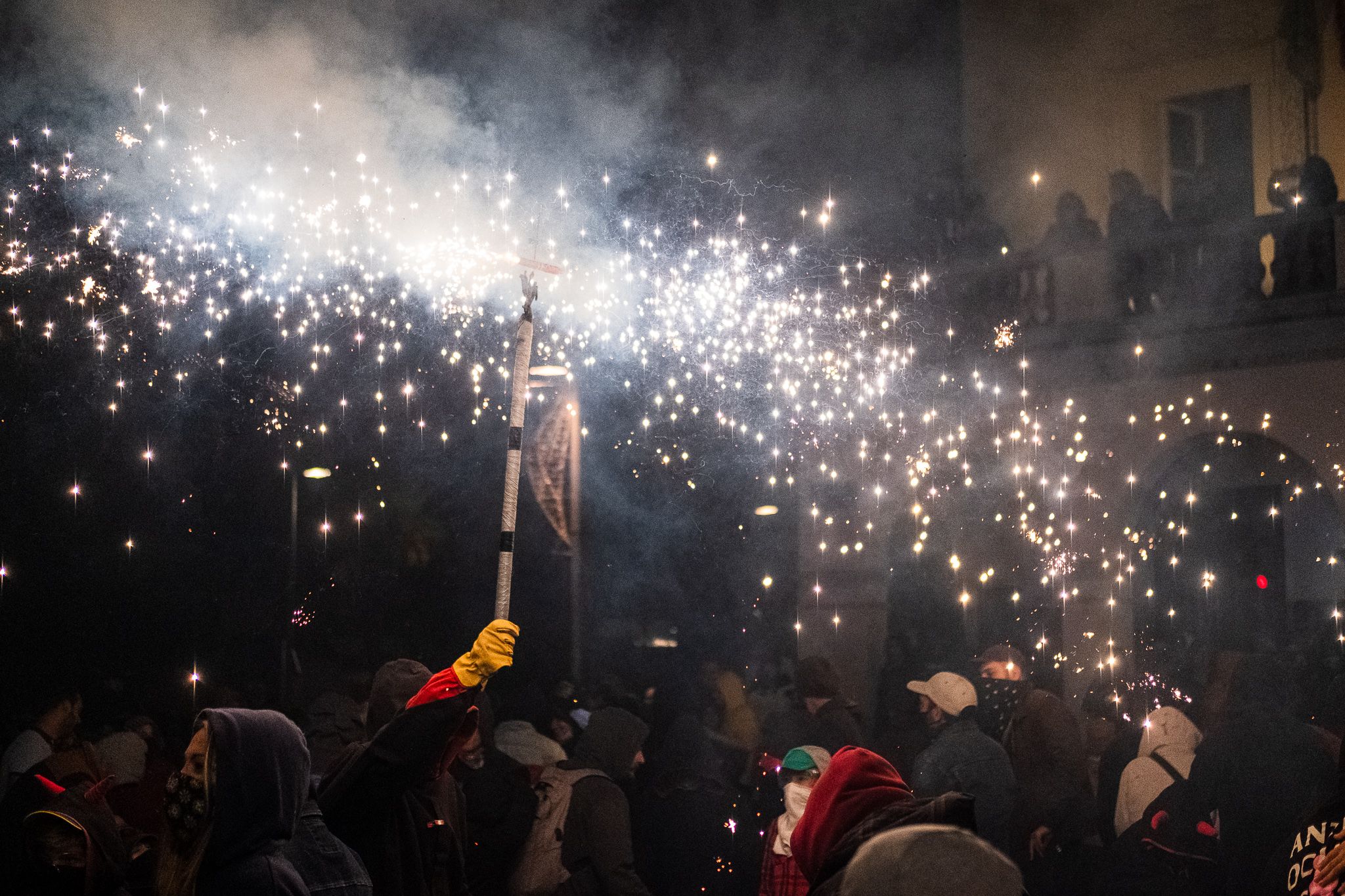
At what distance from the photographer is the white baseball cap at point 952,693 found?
671 cm

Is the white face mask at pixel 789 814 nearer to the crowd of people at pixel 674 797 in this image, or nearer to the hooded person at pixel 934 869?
the crowd of people at pixel 674 797

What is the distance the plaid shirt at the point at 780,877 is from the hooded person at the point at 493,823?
1445 millimetres

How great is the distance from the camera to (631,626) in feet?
40.9

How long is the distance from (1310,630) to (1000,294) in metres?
4.50

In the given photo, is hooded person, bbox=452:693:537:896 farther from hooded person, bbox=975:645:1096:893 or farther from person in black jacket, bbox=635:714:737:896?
hooded person, bbox=975:645:1096:893

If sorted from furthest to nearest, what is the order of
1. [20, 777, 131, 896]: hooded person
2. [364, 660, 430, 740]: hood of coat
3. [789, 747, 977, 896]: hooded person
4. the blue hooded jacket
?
[364, 660, 430, 740]: hood of coat, [20, 777, 131, 896]: hooded person, the blue hooded jacket, [789, 747, 977, 896]: hooded person

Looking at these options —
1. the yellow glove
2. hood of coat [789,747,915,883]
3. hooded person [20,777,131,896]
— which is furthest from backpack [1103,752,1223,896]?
hooded person [20,777,131,896]

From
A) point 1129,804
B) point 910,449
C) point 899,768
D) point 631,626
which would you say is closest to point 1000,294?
point 910,449

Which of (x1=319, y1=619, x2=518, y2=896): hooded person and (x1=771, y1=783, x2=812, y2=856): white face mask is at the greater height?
(x1=319, y1=619, x2=518, y2=896): hooded person

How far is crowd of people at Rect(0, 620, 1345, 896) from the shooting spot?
290 centimetres

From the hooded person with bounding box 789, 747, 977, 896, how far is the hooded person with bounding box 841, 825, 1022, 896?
28.9 inches

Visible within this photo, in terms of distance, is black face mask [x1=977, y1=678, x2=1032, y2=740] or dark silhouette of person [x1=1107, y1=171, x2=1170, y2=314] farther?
dark silhouette of person [x1=1107, y1=171, x2=1170, y2=314]

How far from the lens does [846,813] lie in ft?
9.04

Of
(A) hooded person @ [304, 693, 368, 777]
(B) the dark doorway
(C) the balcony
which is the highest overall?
(B) the dark doorway
